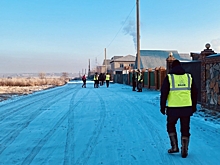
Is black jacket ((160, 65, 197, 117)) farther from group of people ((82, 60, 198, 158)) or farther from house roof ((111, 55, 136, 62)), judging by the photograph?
house roof ((111, 55, 136, 62))

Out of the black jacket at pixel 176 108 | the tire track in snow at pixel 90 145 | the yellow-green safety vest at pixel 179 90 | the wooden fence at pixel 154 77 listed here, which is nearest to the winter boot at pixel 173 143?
the black jacket at pixel 176 108

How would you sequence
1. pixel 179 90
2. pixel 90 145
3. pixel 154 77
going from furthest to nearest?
pixel 154 77 → pixel 90 145 → pixel 179 90

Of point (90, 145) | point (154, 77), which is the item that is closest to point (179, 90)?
point (90, 145)

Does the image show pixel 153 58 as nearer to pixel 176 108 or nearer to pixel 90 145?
pixel 90 145

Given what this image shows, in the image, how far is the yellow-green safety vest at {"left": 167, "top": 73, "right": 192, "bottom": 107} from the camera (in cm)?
479

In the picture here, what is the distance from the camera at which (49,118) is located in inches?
358

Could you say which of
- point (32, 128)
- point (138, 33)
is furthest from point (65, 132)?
point (138, 33)

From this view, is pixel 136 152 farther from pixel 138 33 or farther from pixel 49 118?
pixel 138 33

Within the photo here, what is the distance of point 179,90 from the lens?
189 inches

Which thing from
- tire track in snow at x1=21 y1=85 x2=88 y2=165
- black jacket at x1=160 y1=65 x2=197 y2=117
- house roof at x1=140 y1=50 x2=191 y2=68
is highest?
house roof at x1=140 y1=50 x2=191 y2=68

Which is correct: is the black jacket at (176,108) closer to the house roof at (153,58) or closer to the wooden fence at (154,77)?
the wooden fence at (154,77)

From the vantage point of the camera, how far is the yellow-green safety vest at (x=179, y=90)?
4.79 meters

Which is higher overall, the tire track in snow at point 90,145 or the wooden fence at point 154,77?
the wooden fence at point 154,77

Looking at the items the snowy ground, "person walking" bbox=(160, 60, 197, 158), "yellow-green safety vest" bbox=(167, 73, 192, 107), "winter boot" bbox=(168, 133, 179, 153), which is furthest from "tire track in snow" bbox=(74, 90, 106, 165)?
"yellow-green safety vest" bbox=(167, 73, 192, 107)
